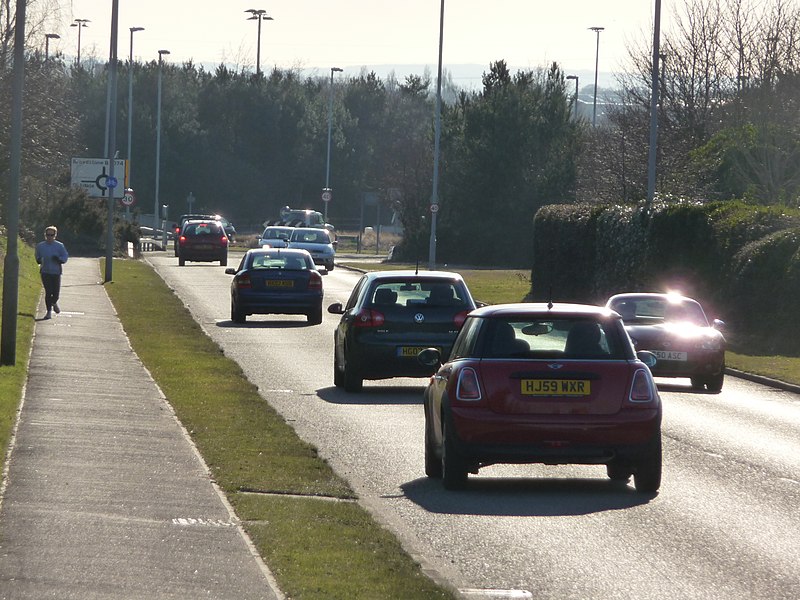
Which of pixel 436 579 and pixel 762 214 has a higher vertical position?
pixel 762 214

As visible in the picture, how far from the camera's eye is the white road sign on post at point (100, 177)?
4331 cm

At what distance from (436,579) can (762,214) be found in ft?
77.3

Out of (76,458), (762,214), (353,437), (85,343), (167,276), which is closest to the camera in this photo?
(76,458)

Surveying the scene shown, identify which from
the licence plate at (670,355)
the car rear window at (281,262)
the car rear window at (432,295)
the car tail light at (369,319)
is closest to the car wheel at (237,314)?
the car rear window at (281,262)

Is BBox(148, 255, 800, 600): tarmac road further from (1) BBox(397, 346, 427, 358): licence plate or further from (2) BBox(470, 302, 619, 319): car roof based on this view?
(2) BBox(470, 302, 619, 319): car roof

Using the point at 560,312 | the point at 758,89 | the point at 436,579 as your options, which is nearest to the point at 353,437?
the point at 560,312

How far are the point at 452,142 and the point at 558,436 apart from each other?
61.7m

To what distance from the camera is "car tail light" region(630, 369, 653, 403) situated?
38.4 feet

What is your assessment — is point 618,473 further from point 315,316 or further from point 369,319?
point 315,316

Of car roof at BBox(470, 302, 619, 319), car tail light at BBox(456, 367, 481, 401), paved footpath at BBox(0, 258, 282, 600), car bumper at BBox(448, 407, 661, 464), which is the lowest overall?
paved footpath at BBox(0, 258, 282, 600)

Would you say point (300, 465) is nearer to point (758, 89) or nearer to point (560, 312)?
point (560, 312)

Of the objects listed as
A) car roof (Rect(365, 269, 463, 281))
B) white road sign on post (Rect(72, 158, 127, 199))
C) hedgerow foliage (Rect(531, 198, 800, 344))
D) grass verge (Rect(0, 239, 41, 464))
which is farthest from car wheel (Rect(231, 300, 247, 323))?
car roof (Rect(365, 269, 463, 281))

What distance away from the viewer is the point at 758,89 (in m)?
52.2

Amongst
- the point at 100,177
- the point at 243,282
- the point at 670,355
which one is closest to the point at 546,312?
the point at 670,355
